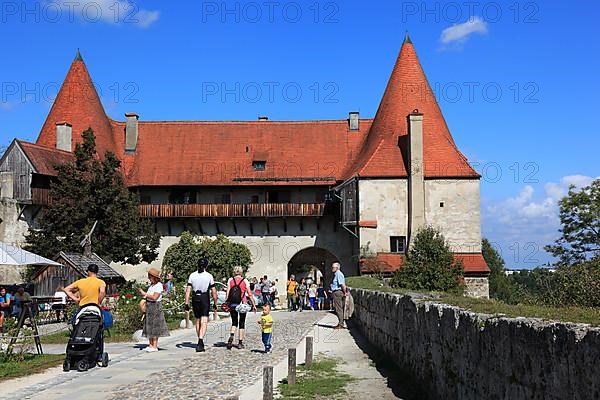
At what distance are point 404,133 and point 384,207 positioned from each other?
477 cm

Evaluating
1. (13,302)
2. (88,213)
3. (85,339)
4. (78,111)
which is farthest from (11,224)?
(85,339)

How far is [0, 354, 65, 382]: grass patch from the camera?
39.9 feet

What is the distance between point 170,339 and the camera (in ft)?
59.0

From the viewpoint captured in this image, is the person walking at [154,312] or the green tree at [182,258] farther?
the green tree at [182,258]

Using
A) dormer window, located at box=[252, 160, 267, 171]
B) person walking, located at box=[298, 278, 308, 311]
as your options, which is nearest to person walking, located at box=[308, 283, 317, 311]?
person walking, located at box=[298, 278, 308, 311]

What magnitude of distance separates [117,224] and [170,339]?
825 inches

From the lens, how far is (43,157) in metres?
42.2

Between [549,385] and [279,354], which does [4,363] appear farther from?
[549,385]

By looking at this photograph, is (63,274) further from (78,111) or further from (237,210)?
(78,111)

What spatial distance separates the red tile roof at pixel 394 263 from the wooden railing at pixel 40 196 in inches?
691

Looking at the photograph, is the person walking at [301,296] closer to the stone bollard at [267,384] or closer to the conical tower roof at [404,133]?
the conical tower roof at [404,133]

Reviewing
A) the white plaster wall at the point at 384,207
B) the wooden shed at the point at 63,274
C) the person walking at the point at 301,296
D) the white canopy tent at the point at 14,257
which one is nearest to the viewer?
the white canopy tent at the point at 14,257

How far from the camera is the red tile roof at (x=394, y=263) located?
134 ft

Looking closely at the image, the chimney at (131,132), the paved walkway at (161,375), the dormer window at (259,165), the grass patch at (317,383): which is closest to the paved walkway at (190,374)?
the paved walkway at (161,375)
